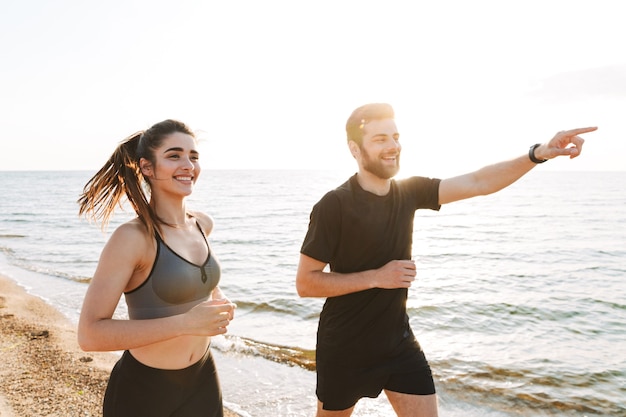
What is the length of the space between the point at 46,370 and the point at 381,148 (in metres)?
6.18

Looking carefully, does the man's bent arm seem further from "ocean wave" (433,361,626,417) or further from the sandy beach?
"ocean wave" (433,361,626,417)

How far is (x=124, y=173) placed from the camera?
9.42ft

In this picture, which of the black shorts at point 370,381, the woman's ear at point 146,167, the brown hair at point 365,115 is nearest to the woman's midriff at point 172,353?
the woman's ear at point 146,167

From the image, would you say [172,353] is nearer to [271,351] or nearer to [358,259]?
[358,259]

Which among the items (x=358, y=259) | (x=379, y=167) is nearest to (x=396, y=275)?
(x=358, y=259)

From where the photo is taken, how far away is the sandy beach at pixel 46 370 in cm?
566

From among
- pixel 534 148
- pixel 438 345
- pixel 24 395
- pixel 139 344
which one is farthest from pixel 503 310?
pixel 139 344

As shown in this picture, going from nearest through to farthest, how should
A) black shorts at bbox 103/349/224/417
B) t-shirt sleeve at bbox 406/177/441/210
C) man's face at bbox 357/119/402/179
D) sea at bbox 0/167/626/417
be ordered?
black shorts at bbox 103/349/224/417 < man's face at bbox 357/119/402/179 < t-shirt sleeve at bbox 406/177/441/210 < sea at bbox 0/167/626/417

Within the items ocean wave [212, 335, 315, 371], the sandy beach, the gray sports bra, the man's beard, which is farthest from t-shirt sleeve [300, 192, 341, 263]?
ocean wave [212, 335, 315, 371]

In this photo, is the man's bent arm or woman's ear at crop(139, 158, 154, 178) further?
the man's bent arm

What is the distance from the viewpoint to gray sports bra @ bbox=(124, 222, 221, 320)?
2.54 m

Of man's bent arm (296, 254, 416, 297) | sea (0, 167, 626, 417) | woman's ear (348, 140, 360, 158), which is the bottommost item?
sea (0, 167, 626, 417)

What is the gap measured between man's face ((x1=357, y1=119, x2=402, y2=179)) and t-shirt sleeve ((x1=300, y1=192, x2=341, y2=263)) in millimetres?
391

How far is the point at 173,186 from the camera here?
9.34ft
